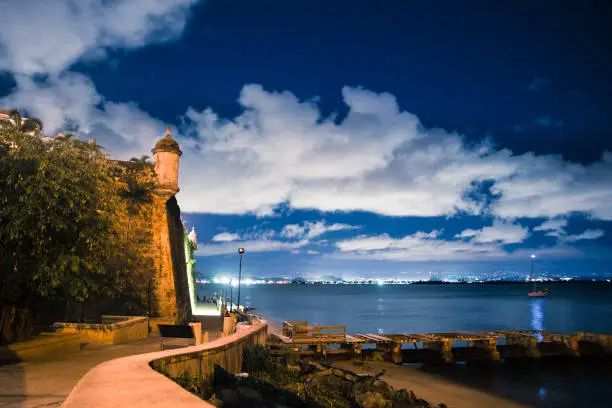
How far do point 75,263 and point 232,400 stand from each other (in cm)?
715

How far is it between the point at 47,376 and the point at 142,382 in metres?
6.22

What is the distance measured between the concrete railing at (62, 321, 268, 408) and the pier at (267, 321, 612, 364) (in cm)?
1536

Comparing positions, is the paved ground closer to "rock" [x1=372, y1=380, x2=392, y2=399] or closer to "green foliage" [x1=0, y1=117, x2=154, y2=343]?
"green foliage" [x1=0, y1=117, x2=154, y2=343]

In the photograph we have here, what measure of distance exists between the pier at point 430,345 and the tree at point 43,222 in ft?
40.0

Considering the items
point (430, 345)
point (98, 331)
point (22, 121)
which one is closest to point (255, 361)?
point (98, 331)

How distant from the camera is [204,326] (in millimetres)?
27438

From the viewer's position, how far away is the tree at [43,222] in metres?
11.9

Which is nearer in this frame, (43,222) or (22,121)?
(43,222)

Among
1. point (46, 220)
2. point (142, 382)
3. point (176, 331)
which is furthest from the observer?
point (46, 220)

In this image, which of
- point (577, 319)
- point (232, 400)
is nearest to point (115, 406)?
point (232, 400)

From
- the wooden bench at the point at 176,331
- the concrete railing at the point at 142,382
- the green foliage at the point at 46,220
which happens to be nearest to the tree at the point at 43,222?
the green foliage at the point at 46,220

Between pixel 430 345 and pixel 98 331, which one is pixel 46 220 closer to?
pixel 98 331

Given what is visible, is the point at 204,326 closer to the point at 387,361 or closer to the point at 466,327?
the point at 387,361

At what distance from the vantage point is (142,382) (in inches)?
218
